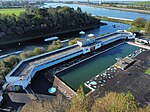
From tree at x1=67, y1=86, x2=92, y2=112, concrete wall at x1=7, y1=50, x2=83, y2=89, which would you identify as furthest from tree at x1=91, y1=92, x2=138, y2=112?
concrete wall at x1=7, y1=50, x2=83, y2=89

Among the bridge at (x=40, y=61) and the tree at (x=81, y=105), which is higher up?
the tree at (x=81, y=105)

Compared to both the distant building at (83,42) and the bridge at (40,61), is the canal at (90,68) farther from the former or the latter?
the distant building at (83,42)

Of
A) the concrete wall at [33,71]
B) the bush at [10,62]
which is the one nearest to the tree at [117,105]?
the concrete wall at [33,71]

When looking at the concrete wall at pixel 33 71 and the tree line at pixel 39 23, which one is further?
the tree line at pixel 39 23

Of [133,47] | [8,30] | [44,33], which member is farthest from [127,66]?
[8,30]

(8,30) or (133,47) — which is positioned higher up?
(8,30)

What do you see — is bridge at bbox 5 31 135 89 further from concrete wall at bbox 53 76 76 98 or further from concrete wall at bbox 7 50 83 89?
concrete wall at bbox 53 76 76 98

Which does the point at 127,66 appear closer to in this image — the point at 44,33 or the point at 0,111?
the point at 0,111
